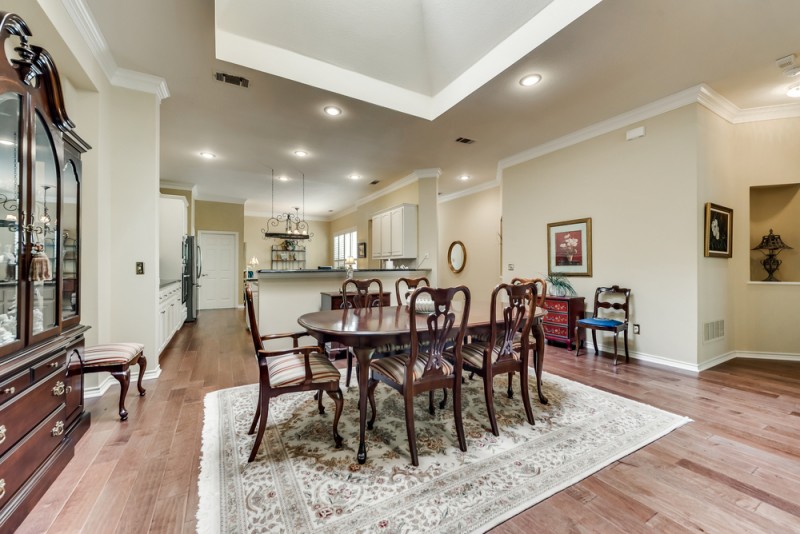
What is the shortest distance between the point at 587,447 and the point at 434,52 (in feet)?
11.9

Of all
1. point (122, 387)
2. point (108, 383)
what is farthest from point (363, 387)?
point (108, 383)

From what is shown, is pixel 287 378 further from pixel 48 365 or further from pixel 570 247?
pixel 570 247

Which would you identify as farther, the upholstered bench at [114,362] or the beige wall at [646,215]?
the beige wall at [646,215]

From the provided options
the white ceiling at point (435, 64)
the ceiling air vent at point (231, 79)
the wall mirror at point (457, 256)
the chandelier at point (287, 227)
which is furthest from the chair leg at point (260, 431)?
the wall mirror at point (457, 256)

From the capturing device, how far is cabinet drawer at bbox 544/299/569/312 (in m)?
4.13

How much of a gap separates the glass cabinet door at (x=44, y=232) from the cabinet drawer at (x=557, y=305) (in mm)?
4676

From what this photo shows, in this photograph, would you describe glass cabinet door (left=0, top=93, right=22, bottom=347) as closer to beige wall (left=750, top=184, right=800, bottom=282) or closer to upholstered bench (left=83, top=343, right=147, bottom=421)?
upholstered bench (left=83, top=343, right=147, bottom=421)

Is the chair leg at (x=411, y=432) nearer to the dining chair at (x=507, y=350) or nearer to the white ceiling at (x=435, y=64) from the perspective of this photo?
the dining chair at (x=507, y=350)

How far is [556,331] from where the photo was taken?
424 centimetres

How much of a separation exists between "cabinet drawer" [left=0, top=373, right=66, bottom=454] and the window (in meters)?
7.38

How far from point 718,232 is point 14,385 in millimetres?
5658

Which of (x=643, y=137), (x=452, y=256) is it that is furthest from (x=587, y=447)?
(x=452, y=256)

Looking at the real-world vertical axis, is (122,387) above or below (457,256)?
below

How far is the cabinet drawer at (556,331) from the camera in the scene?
4133mm
